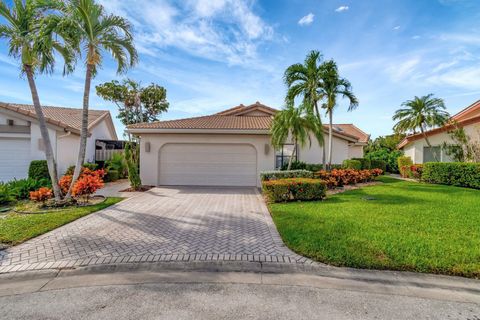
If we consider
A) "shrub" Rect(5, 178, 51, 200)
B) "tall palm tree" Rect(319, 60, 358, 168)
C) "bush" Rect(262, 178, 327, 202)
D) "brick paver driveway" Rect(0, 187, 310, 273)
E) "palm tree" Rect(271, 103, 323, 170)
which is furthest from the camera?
"tall palm tree" Rect(319, 60, 358, 168)

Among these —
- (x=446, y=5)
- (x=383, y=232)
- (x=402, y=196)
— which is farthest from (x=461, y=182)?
(x=383, y=232)

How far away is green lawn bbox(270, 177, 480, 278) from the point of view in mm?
3752

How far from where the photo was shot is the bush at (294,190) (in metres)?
8.39

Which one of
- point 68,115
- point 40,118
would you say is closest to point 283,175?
point 40,118

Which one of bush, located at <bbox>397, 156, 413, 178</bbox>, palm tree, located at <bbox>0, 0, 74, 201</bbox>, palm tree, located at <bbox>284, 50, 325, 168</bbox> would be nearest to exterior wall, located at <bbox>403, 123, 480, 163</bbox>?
bush, located at <bbox>397, 156, 413, 178</bbox>

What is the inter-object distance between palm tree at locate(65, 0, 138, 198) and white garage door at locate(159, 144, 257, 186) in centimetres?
565

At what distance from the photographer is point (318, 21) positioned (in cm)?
977

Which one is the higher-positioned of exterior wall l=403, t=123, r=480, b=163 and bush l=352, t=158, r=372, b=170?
exterior wall l=403, t=123, r=480, b=163

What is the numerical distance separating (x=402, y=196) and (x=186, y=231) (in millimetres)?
8826

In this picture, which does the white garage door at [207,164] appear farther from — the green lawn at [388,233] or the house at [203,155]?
the green lawn at [388,233]

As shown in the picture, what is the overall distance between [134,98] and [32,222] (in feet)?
82.6

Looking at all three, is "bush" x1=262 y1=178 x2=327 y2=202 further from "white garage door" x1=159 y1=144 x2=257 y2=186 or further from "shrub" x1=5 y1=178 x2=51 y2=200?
"shrub" x1=5 y1=178 x2=51 y2=200

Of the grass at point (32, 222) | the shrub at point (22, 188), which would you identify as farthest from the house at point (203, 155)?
the grass at point (32, 222)

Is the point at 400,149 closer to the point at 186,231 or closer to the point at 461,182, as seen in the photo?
the point at 461,182
